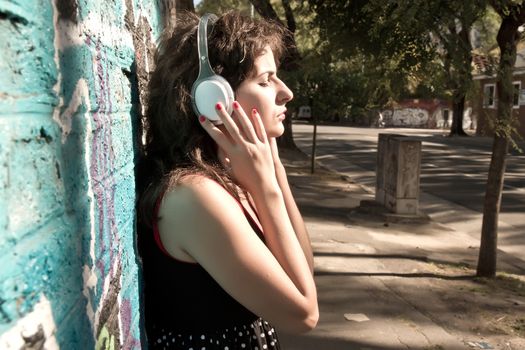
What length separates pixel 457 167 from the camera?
18.3 m

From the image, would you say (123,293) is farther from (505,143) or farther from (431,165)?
(431,165)

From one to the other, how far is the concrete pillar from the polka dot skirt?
8194mm

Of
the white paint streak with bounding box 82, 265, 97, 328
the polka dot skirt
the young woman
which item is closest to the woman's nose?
the young woman

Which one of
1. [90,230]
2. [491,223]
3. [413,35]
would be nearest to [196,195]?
[90,230]

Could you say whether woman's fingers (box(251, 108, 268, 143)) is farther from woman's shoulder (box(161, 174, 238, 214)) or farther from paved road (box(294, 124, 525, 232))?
paved road (box(294, 124, 525, 232))

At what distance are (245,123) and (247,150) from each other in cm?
7

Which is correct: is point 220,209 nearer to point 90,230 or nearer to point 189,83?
point 90,230

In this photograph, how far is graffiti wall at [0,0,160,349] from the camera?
2.34ft

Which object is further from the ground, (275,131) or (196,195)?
(275,131)

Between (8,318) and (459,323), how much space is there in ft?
15.4

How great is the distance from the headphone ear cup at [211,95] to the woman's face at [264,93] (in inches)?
3.1

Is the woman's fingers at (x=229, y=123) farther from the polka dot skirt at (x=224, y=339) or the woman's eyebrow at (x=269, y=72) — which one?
the polka dot skirt at (x=224, y=339)

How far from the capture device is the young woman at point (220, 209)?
51.2 inches

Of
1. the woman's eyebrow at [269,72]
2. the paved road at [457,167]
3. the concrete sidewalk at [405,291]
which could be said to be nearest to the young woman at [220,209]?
the woman's eyebrow at [269,72]
